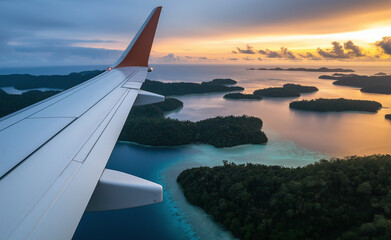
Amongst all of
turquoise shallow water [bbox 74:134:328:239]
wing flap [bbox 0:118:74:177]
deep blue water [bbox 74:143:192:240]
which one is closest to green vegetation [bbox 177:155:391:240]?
turquoise shallow water [bbox 74:134:328:239]

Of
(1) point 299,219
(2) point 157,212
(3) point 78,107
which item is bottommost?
(2) point 157,212

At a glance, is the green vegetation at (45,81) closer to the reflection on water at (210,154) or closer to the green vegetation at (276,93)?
the reflection on water at (210,154)

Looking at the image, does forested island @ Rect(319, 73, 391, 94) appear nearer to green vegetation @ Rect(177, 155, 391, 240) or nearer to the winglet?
green vegetation @ Rect(177, 155, 391, 240)

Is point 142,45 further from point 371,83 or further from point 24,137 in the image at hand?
point 371,83

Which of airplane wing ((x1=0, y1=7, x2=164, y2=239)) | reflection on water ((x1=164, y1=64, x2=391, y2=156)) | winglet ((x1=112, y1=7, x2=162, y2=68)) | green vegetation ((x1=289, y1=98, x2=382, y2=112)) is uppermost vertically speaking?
winglet ((x1=112, y1=7, x2=162, y2=68))

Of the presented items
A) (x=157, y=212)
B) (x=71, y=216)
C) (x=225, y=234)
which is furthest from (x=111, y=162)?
(x=71, y=216)

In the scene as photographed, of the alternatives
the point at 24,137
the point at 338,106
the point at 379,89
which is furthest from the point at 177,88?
the point at 24,137

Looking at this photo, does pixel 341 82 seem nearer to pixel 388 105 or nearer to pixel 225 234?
pixel 388 105
